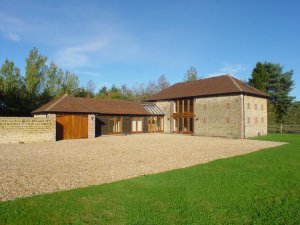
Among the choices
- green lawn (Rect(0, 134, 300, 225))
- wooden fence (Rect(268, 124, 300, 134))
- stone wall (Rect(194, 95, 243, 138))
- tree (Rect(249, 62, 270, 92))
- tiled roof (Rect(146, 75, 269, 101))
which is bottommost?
Answer: green lawn (Rect(0, 134, 300, 225))

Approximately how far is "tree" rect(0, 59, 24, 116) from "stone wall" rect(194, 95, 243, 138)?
22786 mm

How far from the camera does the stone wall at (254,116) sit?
27.8 m

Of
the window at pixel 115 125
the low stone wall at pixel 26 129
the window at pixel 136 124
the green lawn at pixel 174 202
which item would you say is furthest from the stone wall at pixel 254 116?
the green lawn at pixel 174 202

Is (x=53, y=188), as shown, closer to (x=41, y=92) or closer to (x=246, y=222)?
(x=246, y=222)

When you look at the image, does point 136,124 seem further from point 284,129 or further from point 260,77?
point 260,77

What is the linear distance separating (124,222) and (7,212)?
8.27 ft

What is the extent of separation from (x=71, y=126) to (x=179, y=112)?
14.2 meters

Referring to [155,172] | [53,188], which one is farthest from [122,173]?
[53,188]

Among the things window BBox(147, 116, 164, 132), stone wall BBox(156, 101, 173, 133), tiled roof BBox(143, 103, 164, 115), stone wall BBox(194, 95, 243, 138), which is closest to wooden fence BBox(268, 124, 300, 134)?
stone wall BBox(194, 95, 243, 138)

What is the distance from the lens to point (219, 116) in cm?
2880

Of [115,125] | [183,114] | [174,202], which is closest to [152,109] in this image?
[183,114]

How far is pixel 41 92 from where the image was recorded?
44125 mm

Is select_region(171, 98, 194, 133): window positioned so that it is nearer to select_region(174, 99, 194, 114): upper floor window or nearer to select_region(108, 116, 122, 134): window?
select_region(174, 99, 194, 114): upper floor window

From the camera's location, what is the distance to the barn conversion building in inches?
1000
